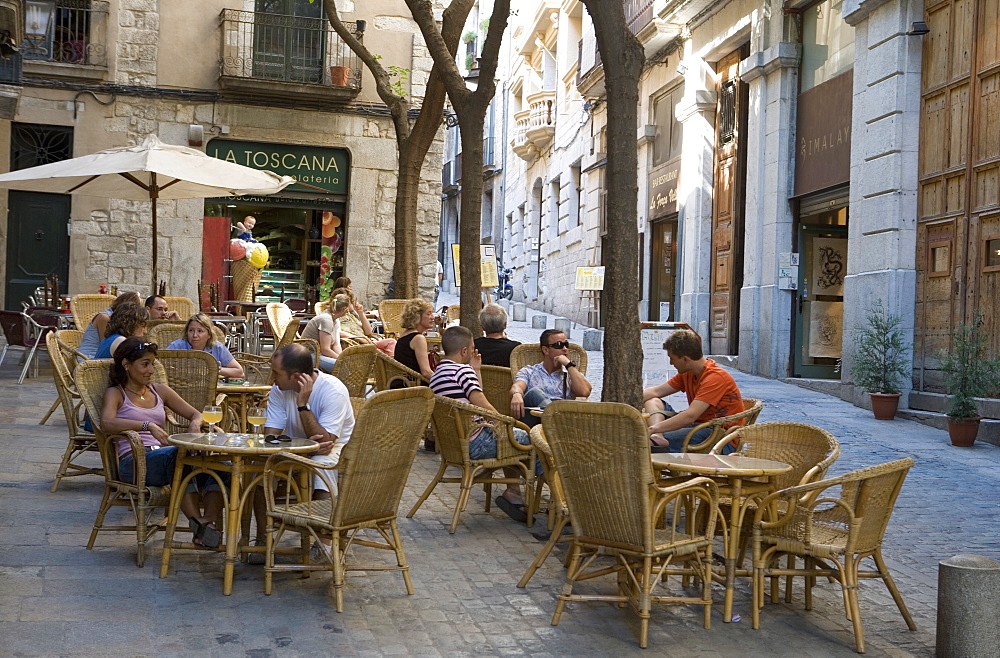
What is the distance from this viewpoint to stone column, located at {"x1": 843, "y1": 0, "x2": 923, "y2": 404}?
1245 cm

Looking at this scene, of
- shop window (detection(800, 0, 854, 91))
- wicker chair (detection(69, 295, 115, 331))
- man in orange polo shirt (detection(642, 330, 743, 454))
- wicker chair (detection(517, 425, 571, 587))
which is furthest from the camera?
shop window (detection(800, 0, 854, 91))

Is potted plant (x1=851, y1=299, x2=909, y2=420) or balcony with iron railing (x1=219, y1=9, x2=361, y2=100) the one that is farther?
balcony with iron railing (x1=219, y1=9, x2=361, y2=100)

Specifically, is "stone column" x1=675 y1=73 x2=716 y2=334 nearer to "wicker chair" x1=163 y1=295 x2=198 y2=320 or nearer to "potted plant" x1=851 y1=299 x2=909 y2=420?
"potted plant" x1=851 y1=299 x2=909 y2=420

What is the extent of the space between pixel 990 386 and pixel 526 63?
1254 inches

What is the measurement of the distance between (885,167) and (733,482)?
29.2ft

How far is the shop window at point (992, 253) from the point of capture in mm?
11023

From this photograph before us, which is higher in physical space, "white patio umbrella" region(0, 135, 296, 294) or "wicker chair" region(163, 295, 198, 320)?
"white patio umbrella" region(0, 135, 296, 294)

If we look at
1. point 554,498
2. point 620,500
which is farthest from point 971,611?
point 554,498

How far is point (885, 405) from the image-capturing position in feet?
39.2

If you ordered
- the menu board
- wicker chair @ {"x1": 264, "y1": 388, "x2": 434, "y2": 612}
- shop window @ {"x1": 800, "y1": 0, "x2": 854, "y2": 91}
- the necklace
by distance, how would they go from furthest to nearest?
1. the menu board
2. shop window @ {"x1": 800, "y1": 0, "x2": 854, "y2": 91}
3. the necklace
4. wicker chair @ {"x1": 264, "y1": 388, "x2": 434, "y2": 612}

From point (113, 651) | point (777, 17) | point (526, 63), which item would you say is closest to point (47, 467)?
point (113, 651)

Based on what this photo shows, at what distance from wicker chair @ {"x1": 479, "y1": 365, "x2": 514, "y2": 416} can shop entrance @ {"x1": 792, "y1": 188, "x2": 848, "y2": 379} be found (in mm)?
9292

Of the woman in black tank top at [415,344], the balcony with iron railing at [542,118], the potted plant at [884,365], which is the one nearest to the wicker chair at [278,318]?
the woman in black tank top at [415,344]

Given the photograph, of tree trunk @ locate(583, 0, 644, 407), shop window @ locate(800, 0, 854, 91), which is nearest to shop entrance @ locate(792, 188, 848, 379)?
shop window @ locate(800, 0, 854, 91)
